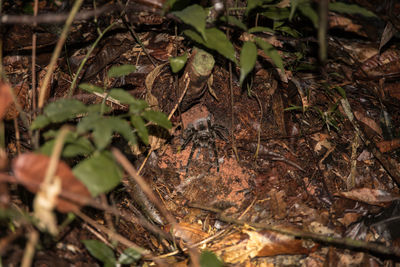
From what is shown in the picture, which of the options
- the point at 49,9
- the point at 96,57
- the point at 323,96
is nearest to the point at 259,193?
the point at 323,96

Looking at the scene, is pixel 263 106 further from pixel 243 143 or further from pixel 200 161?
pixel 200 161

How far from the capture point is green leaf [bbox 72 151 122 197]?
3.57ft

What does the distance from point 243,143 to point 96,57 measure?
136cm

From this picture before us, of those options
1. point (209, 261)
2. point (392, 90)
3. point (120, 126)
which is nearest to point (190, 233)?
point (209, 261)

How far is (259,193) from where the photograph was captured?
2.11 metres

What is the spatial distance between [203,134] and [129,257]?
3.39 feet

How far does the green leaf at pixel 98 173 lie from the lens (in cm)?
109

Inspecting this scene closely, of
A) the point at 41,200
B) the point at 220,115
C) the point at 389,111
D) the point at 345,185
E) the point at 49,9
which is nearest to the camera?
the point at 41,200

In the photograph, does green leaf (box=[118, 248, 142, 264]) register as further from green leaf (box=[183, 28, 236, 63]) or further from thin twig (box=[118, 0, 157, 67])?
thin twig (box=[118, 0, 157, 67])

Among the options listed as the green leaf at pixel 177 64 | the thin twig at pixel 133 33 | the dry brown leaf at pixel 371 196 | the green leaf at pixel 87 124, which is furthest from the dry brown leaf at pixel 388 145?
the green leaf at pixel 87 124

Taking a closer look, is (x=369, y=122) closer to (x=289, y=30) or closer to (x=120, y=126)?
(x=289, y=30)

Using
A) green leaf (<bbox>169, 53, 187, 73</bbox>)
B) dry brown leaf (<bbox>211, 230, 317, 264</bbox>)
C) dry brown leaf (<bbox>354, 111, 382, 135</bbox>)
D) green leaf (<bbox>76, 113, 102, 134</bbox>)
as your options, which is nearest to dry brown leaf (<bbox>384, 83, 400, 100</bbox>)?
dry brown leaf (<bbox>354, 111, 382, 135</bbox>)

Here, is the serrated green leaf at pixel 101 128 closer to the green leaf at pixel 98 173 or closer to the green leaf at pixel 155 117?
the green leaf at pixel 98 173

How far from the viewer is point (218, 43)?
175cm
